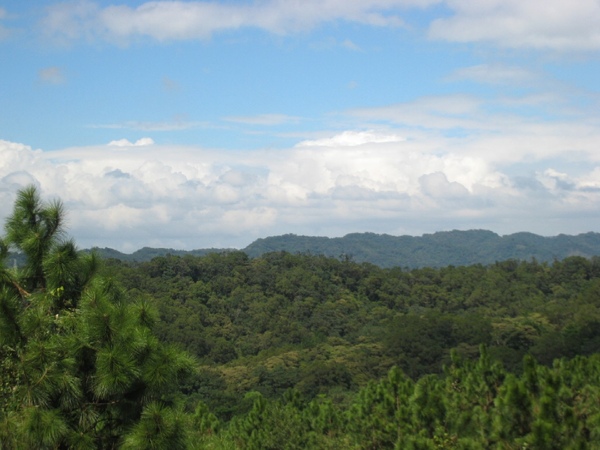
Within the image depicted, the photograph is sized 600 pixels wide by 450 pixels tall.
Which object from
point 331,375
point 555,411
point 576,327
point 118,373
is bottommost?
point 331,375

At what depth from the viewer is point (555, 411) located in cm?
1002

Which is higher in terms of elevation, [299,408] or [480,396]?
[480,396]

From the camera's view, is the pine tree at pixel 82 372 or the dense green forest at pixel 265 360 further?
the dense green forest at pixel 265 360

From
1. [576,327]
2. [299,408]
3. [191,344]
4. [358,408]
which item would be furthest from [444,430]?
[191,344]

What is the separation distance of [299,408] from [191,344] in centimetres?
3256

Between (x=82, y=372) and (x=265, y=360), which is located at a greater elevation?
(x=82, y=372)

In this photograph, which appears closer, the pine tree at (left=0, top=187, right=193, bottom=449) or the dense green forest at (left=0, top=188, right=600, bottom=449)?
the pine tree at (left=0, top=187, right=193, bottom=449)

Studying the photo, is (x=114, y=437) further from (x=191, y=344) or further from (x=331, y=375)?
(x=191, y=344)

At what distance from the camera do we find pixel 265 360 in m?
53.4

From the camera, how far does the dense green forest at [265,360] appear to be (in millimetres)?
6047

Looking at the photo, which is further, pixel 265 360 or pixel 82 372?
pixel 265 360

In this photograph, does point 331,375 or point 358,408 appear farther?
point 331,375

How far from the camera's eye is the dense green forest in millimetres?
6047

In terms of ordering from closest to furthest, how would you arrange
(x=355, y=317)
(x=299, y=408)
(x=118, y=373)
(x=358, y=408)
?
1. (x=118, y=373)
2. (x=358, y=408)
3. (x=299, y=408)
4. (x=355, y=317)
